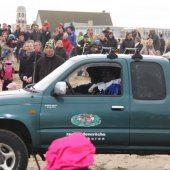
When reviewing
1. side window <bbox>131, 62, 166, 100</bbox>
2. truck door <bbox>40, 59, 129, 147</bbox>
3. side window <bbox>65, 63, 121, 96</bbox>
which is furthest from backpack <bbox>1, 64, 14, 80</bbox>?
side window <bbox>131, 62, 166, 100</bbox>

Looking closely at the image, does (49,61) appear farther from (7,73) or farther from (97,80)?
(97,80)

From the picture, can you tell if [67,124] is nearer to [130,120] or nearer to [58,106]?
[58,106]

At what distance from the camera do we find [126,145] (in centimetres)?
617

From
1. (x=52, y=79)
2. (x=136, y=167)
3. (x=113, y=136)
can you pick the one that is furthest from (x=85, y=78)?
(x=136, y=167)

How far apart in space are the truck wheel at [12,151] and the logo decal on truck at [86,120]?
683 mm

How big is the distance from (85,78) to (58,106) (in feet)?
2.48

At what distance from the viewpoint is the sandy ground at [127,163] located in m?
7.32

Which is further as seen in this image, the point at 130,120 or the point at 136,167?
the point at 136,167

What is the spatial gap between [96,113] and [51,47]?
3.27 m

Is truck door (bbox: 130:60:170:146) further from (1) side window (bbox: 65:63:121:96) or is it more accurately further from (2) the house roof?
(2) the house roof

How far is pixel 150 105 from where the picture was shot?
614cm

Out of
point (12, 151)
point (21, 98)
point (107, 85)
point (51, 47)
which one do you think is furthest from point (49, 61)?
point (12, 151)

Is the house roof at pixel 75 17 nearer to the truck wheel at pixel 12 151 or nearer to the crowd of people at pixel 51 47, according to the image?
the crowd of people at pixel 51 47

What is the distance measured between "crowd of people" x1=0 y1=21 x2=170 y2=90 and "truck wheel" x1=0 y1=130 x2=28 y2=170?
2.01 metres
